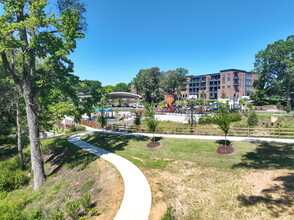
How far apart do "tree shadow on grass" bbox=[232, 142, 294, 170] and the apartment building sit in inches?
2291

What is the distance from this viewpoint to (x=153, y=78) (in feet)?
234

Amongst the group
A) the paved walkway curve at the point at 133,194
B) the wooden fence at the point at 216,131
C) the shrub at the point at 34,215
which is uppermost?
the wooden fence at the point at 216,131

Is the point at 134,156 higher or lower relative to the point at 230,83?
lower

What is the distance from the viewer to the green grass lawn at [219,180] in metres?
6.65

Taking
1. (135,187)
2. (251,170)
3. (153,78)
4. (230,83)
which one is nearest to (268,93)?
(230,83)

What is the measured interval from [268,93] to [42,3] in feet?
228

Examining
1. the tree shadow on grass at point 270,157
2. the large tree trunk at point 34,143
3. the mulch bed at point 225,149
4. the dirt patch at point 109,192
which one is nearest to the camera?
the dirt patch at point 109,192

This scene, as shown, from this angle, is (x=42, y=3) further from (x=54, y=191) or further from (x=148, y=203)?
(x=148, y=203)

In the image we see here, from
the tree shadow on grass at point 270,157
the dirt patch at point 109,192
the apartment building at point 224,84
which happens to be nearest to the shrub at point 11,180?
the dirt patch at point 109,192

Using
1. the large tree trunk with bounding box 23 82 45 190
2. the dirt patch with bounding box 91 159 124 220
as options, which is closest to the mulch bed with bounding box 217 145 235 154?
the dirt patch with bounding box 91 159 124 220

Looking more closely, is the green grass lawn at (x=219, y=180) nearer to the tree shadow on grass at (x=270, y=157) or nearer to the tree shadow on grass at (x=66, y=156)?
the tree shadow on grass at (x=270, y=157)

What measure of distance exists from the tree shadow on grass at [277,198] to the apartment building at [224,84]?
64.7m

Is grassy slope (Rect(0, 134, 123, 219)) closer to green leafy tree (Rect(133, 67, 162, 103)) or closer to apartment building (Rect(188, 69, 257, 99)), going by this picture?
green leafy tree (Rect(133, 67, 162, 103))

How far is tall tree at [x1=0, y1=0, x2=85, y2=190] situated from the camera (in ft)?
28.6
